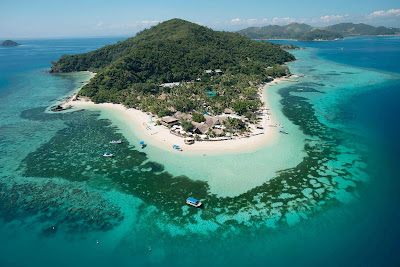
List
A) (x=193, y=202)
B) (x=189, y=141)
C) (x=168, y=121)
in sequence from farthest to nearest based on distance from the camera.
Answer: (x=168, y=121)
(x=189, y=141)
(x=193, y=202)

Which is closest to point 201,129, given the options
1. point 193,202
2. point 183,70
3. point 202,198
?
point 202,198

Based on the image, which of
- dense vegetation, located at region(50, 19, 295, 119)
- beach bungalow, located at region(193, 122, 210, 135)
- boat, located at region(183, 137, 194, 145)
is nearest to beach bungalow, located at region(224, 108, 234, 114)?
dense vegetation, located at region(50, 19, 295, 119)

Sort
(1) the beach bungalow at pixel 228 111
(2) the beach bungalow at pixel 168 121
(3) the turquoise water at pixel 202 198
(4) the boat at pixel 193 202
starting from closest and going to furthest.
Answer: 1. (3) the turquoise water at pixel 202 198
2. (4) the boat at pixel 193 202
3. (2) the beach bungalow at pixel 168 121
4. (1) the beach bungalow at pixel 228 111

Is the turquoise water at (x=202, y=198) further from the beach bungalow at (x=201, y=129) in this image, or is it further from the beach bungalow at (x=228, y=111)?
the beach bungalow at (x=228, y=111)

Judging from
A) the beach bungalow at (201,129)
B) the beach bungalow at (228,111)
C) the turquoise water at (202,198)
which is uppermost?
the beach bungalow at (228,111)

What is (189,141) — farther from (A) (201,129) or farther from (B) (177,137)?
(A) (201,129)

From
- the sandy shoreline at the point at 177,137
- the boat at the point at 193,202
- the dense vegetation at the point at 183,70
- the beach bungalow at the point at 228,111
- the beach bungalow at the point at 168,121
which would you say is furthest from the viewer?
the dense vegetation at the point at 183,70

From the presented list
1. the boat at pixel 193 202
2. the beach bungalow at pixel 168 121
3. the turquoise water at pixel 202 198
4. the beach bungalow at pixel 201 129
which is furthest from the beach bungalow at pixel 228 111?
the boat at pixel 193 202
